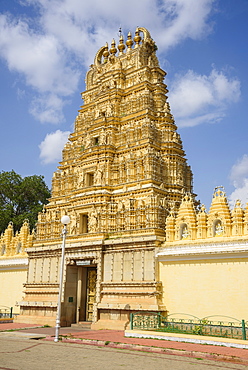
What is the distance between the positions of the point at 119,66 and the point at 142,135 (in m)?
8.05

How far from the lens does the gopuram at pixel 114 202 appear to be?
23.8m

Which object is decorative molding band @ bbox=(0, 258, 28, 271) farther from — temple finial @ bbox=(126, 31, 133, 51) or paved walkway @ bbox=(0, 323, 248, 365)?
temple finial @ bbox=(126, 31, 133, 51)

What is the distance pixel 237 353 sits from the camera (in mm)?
14148

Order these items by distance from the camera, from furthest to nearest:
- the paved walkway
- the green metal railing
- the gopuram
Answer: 1. the gopuram
2. the green metal railing
3. the paved walkway

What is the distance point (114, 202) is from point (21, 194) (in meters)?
24.3

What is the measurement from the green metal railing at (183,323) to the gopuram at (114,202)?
869 millimetres

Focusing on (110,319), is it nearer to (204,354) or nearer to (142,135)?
(204,354)

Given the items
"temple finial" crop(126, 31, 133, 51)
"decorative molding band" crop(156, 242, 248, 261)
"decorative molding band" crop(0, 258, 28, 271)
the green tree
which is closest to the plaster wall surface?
"decorative molding band" crop(156, 242, 248, 261)

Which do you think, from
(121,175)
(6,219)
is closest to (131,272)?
(121,175)

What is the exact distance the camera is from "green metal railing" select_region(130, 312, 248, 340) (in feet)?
61.3

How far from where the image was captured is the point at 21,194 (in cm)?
4828

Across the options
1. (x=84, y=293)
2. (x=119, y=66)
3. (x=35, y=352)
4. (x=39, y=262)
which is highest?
(x=119, y=66)

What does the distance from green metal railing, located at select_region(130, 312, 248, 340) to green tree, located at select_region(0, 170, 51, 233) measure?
2803cm

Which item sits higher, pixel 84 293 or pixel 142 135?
pixel 142 135
